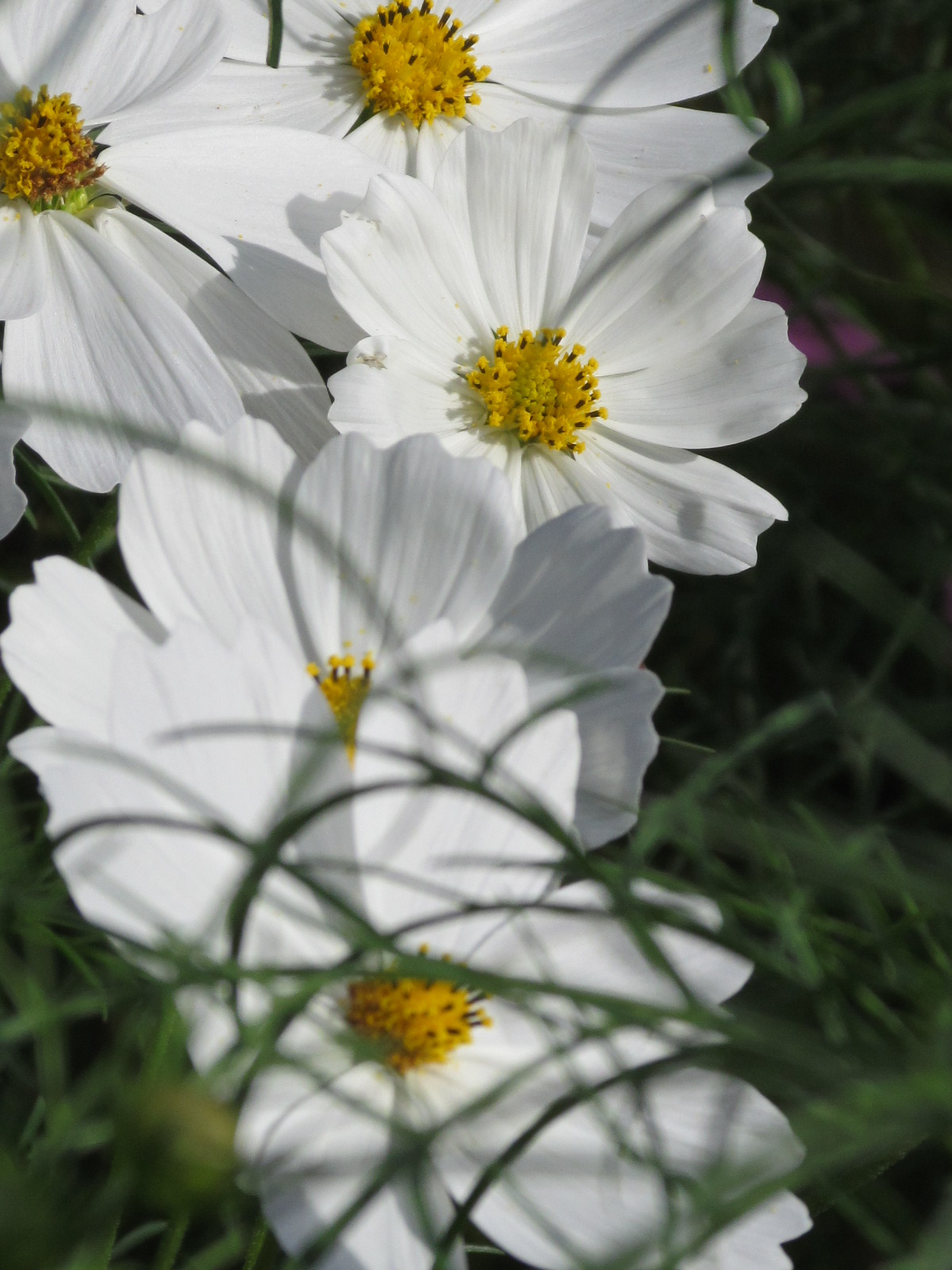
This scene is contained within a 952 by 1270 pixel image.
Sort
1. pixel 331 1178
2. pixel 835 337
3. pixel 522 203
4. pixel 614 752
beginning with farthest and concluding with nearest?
pixel 835 337
pixel 522 203
pixel 614 752
pixel 331 1178

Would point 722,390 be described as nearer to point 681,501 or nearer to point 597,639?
point 681,501

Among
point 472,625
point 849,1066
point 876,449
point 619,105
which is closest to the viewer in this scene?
point 849,1066

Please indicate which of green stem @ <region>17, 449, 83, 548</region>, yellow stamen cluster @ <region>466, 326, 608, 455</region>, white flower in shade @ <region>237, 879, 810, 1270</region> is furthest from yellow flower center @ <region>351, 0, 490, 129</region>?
white flower in shade @ <region>237, 879, 810, 1270</region>

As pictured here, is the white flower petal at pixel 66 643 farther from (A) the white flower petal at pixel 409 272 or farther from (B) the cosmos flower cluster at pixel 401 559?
(A) the white flower petal at pixel 409 272

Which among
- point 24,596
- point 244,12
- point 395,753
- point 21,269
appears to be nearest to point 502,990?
point 395,753

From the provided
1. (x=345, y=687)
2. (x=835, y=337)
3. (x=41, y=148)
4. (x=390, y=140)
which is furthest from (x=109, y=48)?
(x=835, y=337)

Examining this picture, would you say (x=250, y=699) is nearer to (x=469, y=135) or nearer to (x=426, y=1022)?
(x=426, y=1022)

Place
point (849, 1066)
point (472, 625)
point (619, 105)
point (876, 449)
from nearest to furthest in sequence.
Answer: point (849, 1066) → point (472, 625) → point (619, 105) → point (876, 449)
